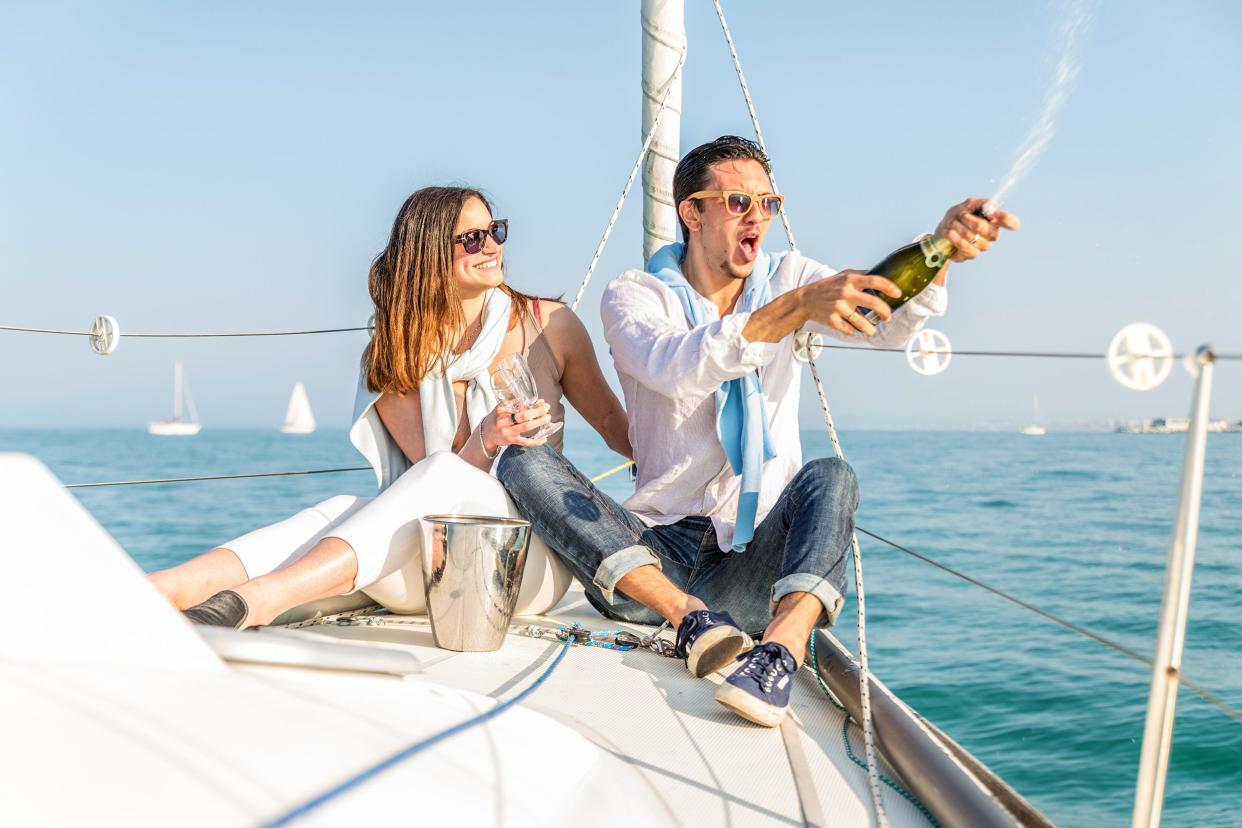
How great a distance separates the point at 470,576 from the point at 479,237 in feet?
3.12

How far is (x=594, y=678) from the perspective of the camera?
6.36ft

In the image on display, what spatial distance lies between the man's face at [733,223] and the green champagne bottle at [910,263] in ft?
1.76

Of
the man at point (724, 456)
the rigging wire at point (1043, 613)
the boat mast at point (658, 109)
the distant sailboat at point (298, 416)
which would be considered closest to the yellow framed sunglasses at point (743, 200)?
the man at point (724, 456)

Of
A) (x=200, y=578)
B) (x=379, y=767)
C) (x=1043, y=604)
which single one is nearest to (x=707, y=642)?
(x=200, y=578)

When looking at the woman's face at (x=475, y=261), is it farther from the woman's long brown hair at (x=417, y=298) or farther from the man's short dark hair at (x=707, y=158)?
the man's short dark hair at (x=707, y=158)

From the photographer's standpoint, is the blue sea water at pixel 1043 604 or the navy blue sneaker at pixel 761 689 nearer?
the navy blue sneaker at pixel 761 689

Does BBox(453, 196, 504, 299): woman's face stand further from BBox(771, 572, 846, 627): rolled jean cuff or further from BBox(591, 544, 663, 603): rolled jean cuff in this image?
BBox(771, 572, 846, 627): rolled jean cuff

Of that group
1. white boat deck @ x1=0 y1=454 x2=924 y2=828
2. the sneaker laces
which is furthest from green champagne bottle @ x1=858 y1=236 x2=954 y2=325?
white boat deck @ x1=0 y1=454 x2=924 y2=828

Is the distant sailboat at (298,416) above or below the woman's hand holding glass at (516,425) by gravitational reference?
below

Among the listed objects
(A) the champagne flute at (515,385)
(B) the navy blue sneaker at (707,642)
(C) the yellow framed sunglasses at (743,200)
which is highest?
(C) the yellow framed sunglasses at (743,200)

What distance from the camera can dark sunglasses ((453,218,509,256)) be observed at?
8.74 feet

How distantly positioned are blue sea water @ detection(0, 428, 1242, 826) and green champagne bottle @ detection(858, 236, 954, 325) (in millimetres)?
625

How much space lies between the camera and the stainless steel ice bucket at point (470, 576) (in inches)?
81.6

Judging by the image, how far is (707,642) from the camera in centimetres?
191
